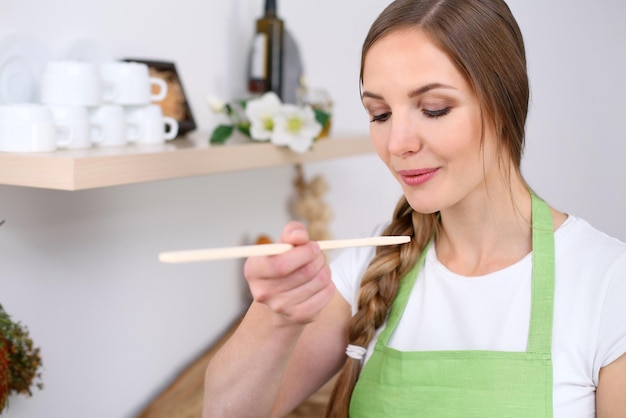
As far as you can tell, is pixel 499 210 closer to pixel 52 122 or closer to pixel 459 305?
pixel 459 305

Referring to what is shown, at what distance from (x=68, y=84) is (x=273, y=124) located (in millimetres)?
523

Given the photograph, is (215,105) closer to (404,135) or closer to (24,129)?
(24,129)

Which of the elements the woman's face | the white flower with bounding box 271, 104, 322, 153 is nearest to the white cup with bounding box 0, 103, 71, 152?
the woman's face

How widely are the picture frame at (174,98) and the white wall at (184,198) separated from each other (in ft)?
0.17

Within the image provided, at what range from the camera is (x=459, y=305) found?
1.21 metres

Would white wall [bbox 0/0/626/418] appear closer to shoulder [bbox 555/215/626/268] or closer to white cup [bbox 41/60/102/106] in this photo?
white cup [bbox 41/60/102/106]

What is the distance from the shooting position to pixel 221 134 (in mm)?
1612

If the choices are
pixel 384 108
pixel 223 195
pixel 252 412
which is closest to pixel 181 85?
pixel 223 195

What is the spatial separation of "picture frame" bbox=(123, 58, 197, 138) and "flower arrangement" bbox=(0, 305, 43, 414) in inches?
21.6

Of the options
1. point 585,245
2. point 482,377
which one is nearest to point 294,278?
point 482,377

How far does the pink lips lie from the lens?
3.50 feet

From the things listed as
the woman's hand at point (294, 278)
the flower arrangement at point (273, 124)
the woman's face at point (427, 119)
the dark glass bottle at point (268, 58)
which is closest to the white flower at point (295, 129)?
the flower arrangement at point (273, 124)

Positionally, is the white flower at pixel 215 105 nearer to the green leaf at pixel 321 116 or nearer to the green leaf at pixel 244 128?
the green leaf at pixel 244 128

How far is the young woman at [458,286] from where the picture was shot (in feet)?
3.43
